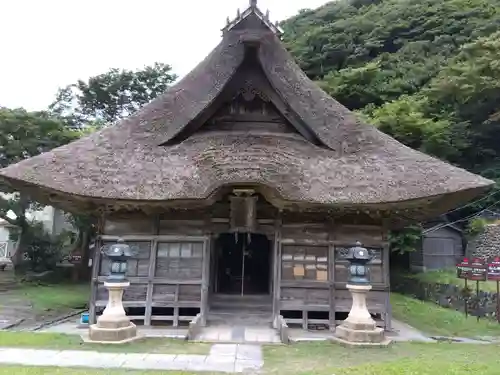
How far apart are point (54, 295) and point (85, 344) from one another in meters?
10.9

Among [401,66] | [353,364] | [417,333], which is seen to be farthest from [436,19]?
[353,364]

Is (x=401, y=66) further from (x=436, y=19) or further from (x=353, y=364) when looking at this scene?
(x=353, y=364)

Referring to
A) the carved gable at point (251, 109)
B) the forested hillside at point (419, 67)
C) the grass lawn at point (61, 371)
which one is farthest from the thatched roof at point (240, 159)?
the forested hillside at point (419, 67)

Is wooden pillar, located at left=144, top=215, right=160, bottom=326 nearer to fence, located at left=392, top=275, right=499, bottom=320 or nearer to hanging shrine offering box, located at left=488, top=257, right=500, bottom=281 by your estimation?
hanging shrine offering box, located at left=488, top=257, right=500, bottom=281

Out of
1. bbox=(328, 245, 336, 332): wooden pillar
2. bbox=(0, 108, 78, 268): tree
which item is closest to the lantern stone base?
bbox=(328, 245, 336, 332): wooden pillar

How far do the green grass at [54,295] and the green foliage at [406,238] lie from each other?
13712 mm

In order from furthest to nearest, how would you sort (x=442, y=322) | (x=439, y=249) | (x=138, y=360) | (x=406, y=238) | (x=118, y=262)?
(x=439, y=249), (x=406, y=238), (x=442, y=322), (x=118, y=262), (x=138, y=360)

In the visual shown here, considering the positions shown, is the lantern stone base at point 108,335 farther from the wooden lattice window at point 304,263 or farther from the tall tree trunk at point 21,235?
the tall tree trunk at point 21,235

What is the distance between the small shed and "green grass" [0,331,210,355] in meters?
17.0

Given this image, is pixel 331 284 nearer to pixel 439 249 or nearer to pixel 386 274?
pixel 386 274

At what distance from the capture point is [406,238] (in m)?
21.0

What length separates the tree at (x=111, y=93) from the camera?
106 feet

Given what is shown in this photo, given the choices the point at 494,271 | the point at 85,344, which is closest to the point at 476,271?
the point at 494,271

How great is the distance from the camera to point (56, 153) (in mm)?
10250
